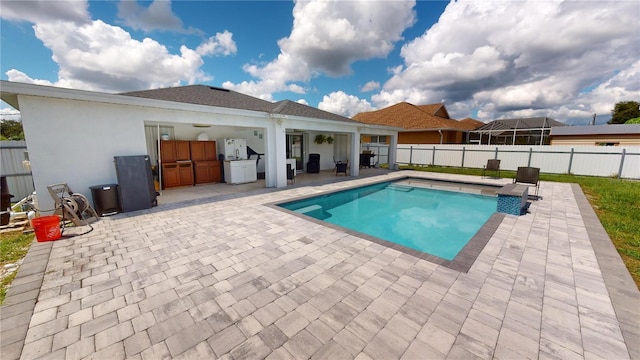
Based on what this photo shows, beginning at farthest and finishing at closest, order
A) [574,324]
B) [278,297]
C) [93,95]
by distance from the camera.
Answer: [93,95], [278,297], [574,324]

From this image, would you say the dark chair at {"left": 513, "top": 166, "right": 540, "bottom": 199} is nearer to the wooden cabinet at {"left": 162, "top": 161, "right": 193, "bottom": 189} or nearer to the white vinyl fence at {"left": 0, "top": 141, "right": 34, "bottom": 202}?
the wooden cabinet at {"left": 162, "top": 161, "right": 193, "bottom": 189}

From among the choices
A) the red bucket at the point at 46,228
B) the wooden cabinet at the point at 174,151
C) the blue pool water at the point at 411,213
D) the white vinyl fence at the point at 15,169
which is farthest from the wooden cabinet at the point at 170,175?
the blue pool water at the point at 411,213

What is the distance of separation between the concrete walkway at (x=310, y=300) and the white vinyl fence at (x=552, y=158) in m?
11.3

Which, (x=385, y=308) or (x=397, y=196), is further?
(x=397, y=196)

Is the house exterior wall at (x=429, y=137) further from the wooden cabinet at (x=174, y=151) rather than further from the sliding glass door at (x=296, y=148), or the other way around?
the wooden cabinet at (x=174, y=151)

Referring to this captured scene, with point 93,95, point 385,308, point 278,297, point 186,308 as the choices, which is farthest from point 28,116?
point 385,308

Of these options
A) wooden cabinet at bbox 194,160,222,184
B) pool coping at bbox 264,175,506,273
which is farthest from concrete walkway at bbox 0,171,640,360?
wooden cabinet at bbox 194,160,222,184

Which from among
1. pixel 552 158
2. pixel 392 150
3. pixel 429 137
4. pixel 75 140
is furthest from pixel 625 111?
pixel 75 140

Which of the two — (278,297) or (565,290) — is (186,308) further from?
(565,290)

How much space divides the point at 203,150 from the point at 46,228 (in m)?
6.10

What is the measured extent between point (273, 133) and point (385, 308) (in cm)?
755

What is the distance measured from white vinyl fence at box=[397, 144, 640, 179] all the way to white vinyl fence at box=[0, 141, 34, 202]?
19.7 meters

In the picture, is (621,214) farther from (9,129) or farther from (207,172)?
(9,129)

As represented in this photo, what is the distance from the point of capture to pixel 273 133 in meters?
8.76
